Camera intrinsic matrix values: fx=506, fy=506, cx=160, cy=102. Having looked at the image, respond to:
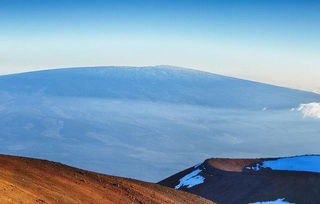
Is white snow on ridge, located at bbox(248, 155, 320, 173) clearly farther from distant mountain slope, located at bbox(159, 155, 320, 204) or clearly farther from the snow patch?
the snow patch

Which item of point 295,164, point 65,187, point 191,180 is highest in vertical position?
point 295,164

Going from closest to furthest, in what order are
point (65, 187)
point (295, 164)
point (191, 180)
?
point (65, 187) → point (191, 180) → point (295, 164)

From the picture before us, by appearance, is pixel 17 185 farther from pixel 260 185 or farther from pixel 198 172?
pixel 198 172

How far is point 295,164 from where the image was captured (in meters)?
72.5

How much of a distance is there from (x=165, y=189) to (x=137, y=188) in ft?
11.4

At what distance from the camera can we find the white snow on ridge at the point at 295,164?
6975 cm

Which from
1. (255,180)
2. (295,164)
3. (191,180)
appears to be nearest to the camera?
(255,180)

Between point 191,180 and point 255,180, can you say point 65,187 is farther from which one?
point 191,180

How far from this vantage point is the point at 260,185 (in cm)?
6288

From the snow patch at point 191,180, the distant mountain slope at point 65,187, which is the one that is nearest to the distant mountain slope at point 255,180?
the snow patch at point 191,180

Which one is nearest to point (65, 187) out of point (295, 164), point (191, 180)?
point (191, 180)

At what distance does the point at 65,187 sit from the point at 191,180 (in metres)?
47.2

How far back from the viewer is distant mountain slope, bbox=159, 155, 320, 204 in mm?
59344

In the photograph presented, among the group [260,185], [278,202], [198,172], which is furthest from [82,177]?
[198,172]
